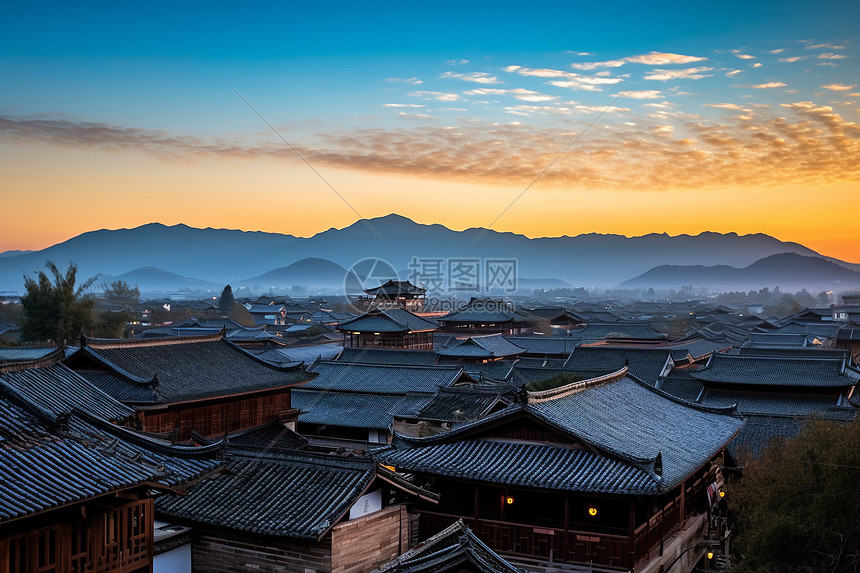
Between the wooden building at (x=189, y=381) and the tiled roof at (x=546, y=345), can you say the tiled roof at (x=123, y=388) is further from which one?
the tiled roof at (x=546, y=345)

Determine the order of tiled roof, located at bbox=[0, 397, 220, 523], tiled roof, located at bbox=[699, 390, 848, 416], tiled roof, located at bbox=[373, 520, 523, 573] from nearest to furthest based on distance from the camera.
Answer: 1. tiled roof, located at bbox=[0, 397, 220, 523]
2. tiled roof, located at bbox=[373, 520, 523, 573]
3. tiled roof, located at bbox=[699, 390, 848, 416]

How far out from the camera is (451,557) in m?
10.3

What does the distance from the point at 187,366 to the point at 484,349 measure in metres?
35.2

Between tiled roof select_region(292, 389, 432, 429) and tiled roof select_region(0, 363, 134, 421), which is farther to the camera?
tiled roof select_region(292, 389, 432, 429)

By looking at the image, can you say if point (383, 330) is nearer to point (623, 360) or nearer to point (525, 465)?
point (623, 360)

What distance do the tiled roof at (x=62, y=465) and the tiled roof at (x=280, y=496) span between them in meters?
2.25

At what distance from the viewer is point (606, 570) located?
647 inches

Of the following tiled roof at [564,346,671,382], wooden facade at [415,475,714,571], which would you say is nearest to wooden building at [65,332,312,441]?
wooden facade at [415,475,714,571]

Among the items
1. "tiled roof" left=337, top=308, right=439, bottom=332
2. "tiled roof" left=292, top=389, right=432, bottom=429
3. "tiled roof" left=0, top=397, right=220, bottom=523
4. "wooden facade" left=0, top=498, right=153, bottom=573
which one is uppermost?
"tiled roof" left=0, top=397, right=220, bottom=523

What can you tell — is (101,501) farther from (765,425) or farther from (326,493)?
(765,425)

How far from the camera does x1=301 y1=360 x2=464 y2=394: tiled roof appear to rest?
38.3 meters

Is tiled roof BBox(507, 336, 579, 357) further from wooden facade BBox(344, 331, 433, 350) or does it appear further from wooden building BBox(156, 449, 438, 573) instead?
wooden building BBox(156, 449, 438, 573)

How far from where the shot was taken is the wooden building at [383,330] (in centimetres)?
6347

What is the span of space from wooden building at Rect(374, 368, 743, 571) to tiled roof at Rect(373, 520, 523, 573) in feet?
19.8
